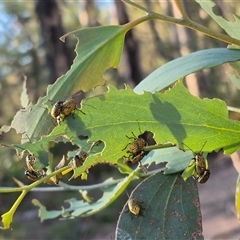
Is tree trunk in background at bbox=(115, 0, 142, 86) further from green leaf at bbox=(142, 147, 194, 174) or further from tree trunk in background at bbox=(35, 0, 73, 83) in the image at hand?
green leaf at bbox=(142, 147, 194, 174)

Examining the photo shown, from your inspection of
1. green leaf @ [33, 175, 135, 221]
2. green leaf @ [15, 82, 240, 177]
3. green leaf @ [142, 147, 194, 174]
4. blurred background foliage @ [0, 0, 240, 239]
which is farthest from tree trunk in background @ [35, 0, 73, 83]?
green leaf @ [15, 82, 240, 177]

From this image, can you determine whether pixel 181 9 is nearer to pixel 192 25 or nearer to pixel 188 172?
pixel 192 25

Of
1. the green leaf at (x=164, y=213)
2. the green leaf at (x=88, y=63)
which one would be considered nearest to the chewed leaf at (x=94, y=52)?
the green leaf at (x=88, y=63)

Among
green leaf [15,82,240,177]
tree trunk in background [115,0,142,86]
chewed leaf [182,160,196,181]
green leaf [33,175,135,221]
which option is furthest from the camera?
tree trunk in background [115,0,142,86]

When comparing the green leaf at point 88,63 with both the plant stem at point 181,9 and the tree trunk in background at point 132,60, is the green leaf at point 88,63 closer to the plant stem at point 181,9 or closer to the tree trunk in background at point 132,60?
the plant stem at point 181,9

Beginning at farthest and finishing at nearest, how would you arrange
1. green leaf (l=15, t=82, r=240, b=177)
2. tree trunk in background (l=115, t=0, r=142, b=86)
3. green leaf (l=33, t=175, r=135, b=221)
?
tree trunk in background (l=115, t=0, r=142, b=86), green leaf (l=33, t=175, r=135, b=221), green leaf (l=15, t=82, r=240, b=177)

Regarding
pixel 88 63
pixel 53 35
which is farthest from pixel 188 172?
pixel 53 35
